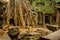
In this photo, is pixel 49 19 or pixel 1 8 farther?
pixel 49 19

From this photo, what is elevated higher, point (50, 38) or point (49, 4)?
point (49, 4)

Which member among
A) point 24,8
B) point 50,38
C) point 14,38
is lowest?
point 14,38

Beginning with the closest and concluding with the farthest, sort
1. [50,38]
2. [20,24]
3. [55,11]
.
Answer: [50,38] < [20,24] < [55,11]

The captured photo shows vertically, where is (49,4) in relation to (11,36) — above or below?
above

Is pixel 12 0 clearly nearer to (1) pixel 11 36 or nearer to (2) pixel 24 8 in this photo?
(2) pixel 24 8

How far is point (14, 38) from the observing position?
4.85 meters

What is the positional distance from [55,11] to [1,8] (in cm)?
498

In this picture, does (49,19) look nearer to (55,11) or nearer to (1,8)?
(55,11)

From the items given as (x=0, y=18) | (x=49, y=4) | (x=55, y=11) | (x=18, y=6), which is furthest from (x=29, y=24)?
(x=55, y=11)

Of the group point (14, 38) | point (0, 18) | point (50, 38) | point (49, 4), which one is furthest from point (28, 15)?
point (50, 38)

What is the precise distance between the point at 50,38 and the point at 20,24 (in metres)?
4.72

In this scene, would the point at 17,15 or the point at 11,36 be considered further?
the point at 17,15

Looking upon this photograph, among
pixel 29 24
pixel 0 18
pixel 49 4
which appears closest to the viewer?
pixel 29 24

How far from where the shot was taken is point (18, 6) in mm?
7113
